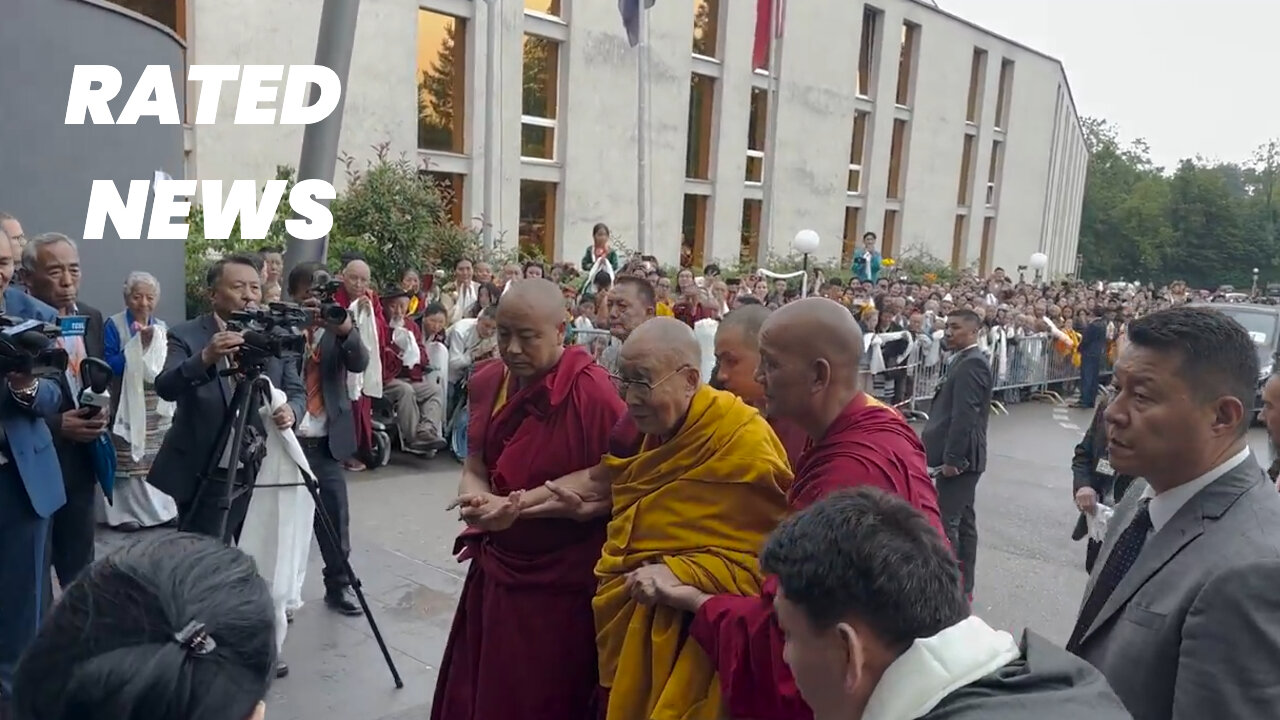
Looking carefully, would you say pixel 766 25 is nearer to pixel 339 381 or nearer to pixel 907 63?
pixel 907 63

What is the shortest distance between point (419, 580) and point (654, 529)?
130 inches

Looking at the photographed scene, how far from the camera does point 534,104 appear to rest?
1795cm

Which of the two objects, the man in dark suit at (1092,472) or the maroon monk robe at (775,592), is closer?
the maroon monk robe at (775,592)

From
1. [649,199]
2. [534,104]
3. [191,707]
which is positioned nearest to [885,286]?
[649,199]

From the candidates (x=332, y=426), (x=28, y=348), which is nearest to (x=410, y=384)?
(x=332, y=426)

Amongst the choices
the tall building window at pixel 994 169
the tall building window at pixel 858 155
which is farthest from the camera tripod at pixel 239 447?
the tall building window at pixel 994 169

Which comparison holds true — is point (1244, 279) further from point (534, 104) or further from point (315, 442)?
point (315, 442)

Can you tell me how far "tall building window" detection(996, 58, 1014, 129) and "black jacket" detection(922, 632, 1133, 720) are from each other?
33.9m

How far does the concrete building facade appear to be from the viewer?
48.5ft

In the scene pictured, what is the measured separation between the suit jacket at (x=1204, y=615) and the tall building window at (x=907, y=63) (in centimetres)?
2741

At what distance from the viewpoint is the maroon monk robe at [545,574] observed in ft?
9.98

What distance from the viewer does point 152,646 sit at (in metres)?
1.15

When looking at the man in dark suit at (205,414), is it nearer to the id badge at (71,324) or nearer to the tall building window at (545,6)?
the id badge at (71,324)

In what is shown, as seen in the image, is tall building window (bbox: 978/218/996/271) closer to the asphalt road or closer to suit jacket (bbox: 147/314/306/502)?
the asphalt road
